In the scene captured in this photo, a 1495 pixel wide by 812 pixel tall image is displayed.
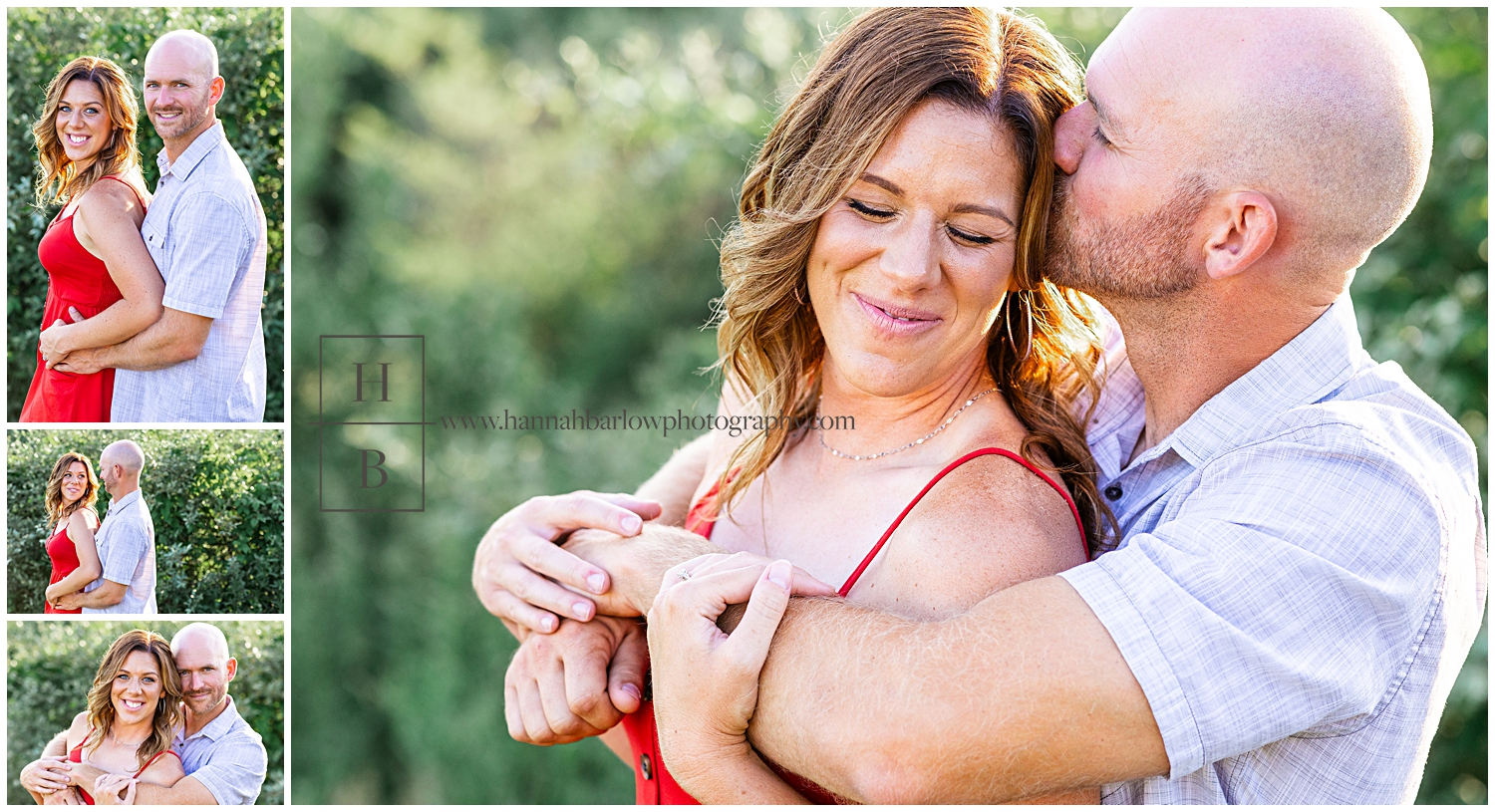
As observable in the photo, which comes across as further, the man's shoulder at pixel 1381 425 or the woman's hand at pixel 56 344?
the woman's hand at pixel 56 344

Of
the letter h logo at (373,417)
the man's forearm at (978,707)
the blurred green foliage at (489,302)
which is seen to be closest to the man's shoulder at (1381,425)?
the man's forearm at (978,707)

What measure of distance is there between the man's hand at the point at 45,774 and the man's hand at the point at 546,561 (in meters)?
0.88

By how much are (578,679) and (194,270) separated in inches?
42.8

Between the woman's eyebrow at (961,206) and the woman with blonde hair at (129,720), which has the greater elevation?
the woman's eyebrow at (961,206)

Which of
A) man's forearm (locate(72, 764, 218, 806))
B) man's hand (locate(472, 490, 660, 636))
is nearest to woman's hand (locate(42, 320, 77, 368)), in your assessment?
man's forearm (locate(72, 764, 218, 806))

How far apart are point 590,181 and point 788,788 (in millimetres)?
5259

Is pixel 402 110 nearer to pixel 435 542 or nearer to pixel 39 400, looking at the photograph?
pixel 435 542

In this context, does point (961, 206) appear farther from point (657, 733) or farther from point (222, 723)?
point (222, 723)

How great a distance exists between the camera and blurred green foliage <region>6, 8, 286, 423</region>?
7.33ft

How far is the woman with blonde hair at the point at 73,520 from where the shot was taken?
222 cm

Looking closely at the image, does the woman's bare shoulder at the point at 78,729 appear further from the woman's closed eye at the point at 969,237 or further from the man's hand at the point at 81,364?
the woman's closed eye at the point at 969,237

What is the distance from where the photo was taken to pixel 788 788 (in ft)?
6.65

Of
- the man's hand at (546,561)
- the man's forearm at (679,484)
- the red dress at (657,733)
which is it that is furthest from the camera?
the man's forearm at (679,484)

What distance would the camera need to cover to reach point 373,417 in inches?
245
